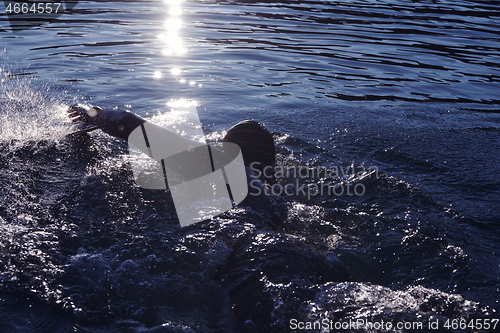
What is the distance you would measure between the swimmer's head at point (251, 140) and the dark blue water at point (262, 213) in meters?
0.44

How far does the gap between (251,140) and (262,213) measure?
1340mm

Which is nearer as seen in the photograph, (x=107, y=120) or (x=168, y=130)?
(x=168, y=130)

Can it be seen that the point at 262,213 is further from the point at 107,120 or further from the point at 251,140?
the point at 107,120

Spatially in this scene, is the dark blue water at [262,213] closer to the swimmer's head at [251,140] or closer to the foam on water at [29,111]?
the foam on water at [29,111]

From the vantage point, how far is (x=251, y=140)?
203 inches

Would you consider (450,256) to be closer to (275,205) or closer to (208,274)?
(275,205)

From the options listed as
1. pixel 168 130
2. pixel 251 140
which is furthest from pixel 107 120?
pixel 251 140

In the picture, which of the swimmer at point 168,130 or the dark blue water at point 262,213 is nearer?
the dark blue water at point 262,213

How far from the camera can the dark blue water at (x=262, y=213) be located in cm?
300

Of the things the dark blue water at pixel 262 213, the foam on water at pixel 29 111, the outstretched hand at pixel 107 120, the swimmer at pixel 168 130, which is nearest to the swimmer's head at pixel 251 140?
the swimmer at pixel 168 130

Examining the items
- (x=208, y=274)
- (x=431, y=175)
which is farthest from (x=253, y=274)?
(x=431, y=175)

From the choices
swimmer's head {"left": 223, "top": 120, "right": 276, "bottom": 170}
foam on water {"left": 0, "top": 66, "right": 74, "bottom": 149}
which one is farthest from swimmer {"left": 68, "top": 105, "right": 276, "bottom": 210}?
foam on water {"left": 0, "top": 66, "right": 74, "bottom": 149}

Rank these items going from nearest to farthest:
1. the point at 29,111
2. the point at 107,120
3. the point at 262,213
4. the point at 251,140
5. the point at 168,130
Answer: the point at 262,213
the point at 168,130
the point at 107,120
the point at 251,140
the point at 29,111

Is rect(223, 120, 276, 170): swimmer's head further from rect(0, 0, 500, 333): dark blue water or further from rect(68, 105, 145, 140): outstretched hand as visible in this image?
rect(68, 105, 145, 140): outstretched hand
